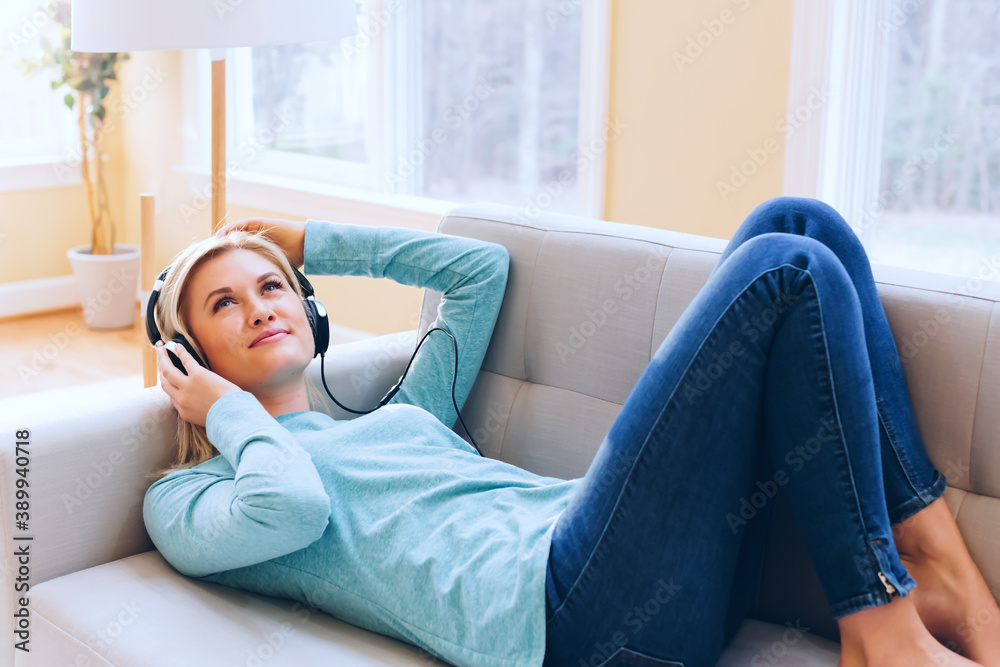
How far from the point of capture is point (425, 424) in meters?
1.42

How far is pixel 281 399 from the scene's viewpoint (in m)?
1.43

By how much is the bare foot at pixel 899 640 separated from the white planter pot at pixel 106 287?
3678mm

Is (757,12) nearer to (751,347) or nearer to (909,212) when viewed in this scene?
(909,212)

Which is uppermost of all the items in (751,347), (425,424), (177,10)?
(177,10)

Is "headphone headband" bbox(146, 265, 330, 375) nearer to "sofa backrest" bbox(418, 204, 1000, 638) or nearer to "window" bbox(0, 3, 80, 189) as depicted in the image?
"sofa backrest" bbox(418, 204, 1000, 638)

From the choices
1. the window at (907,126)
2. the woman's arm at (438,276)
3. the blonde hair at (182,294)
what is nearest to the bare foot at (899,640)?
the woman's arm at (438,276)

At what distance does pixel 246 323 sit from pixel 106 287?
9.89 ft

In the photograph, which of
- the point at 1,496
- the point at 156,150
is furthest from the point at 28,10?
the point at 1,496

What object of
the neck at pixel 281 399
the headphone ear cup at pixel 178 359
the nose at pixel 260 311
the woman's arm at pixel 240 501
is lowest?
the woman's arm at pixel 240 501

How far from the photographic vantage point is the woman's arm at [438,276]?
5.17 feet

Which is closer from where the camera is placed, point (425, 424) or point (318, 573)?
point (318, 573)

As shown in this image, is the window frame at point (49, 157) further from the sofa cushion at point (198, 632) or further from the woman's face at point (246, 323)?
the sofa cushion at point (198, 632)

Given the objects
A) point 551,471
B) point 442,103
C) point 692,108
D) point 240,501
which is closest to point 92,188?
point 442,103

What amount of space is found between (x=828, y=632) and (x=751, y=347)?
0.44 metres
